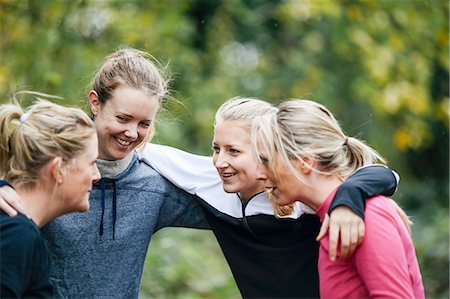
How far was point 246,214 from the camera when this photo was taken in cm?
353

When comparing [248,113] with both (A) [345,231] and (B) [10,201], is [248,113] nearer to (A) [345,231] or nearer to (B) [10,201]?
(A) [345,231]

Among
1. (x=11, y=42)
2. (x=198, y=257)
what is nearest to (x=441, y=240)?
(x=198, y=257)

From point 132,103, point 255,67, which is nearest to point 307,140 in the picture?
point 132,103

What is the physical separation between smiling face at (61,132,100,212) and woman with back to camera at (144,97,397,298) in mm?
699

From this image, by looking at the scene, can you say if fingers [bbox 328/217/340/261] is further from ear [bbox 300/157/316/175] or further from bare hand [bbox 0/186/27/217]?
bare hand [bbox 0/186/27/217]

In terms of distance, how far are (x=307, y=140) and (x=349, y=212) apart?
346mm

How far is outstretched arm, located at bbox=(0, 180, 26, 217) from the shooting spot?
2662 mm

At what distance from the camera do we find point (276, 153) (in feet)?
9.81

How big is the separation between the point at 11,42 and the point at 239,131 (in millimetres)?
4026

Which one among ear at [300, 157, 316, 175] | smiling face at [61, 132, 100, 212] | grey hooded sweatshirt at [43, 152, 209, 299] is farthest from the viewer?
grey hooded sweatshirt at [43, 152, 209, 299]

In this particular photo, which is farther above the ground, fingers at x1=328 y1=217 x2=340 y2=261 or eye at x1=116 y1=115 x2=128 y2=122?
eye at x1=116 y1=115 x2=128 y2=122

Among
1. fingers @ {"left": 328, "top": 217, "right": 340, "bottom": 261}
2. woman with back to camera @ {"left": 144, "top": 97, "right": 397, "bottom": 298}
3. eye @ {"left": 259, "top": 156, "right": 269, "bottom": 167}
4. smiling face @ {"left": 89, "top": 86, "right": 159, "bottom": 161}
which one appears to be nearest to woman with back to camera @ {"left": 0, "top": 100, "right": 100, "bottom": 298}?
smiling face @ {"left": 89, "top": 86, "right": 159, "bottom": 161}

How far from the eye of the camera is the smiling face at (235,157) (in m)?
3.39

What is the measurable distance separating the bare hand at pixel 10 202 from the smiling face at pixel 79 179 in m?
0.15
